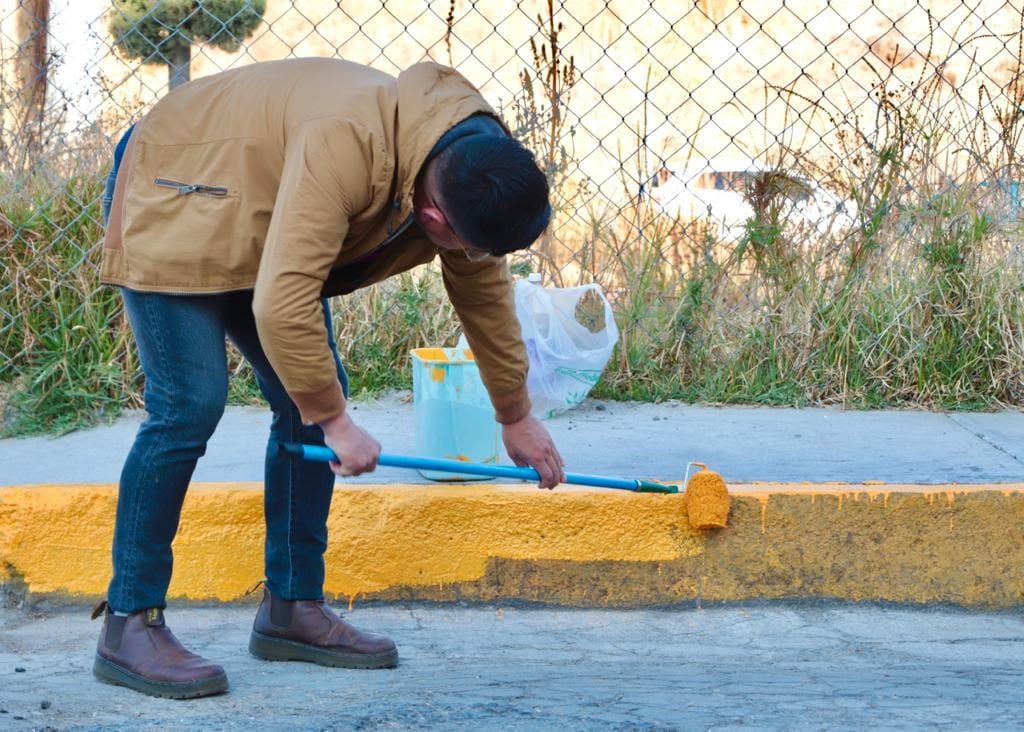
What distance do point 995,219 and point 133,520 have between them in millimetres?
3581

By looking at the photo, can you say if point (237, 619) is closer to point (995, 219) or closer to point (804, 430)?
point (804, 430)

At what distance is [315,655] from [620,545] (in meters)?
0.94

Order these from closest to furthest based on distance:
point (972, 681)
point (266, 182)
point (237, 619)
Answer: point (266, 182), point (972, 681), point (237, 619)

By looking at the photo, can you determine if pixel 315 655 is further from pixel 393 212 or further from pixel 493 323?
pixel 393 212

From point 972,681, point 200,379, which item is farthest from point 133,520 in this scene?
point 972,681

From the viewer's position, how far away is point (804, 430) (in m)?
4.43

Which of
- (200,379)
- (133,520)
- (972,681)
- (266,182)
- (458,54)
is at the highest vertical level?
(458,54)

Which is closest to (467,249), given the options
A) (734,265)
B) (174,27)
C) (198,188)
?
(198,188)

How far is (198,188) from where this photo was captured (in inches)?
102

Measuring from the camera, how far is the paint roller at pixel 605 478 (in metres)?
2.82

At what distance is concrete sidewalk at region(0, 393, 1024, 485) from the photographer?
3.88m

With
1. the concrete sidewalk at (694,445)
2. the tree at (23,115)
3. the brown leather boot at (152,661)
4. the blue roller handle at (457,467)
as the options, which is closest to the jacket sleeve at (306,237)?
the blue roller handle at (457,467)

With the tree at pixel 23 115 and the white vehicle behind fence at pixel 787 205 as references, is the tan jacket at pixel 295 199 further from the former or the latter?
the tree at pixel 23 115

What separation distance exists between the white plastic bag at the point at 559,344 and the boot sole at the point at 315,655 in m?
1.45
